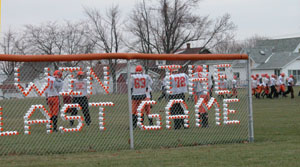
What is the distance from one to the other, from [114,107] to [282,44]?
3249 inches

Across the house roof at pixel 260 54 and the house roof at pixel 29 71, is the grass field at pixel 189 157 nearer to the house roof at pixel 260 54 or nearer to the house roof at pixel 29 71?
the house roof at pixel 29 71

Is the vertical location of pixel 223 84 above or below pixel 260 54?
below

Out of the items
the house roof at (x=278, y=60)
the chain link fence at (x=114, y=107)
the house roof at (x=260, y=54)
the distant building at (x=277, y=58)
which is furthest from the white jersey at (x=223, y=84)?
the house roof at (x=260, y=54)

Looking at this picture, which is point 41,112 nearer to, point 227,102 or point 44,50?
point 227,102

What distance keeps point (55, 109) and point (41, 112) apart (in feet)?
4.26

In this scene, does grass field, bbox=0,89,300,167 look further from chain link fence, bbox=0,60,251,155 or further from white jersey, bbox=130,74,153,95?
white jersey, bbox=130,74,153,95

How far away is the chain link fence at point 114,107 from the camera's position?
9254 millimetres

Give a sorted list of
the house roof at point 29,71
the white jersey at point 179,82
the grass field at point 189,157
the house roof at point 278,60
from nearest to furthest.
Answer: the grass field at point 189,157 → the house roof at point 29,71 → the white jersey at point 179,82 → the house roof at point 278,60

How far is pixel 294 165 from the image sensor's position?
757 cm

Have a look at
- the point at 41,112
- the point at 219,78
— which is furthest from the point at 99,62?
the point at 219,78

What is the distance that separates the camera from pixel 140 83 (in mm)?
11773

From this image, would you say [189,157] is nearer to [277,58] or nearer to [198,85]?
[198,85]

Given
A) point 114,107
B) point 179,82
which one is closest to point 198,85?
point 179,82

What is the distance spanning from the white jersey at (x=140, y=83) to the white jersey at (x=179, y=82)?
25.6 inches
